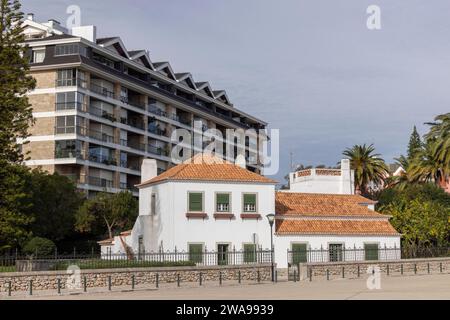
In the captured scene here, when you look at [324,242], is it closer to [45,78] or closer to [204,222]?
[204,222]

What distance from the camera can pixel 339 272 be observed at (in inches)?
1700

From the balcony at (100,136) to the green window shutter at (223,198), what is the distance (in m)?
37.1

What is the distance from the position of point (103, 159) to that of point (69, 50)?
12689 millimetres

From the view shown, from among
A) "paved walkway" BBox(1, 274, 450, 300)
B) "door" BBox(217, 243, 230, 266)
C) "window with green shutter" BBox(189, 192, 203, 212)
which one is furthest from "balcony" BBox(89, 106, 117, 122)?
"paved walkway" BBox(1, 274, 450, 300)

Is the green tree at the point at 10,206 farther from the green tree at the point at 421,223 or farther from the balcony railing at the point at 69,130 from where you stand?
the balcony railing at the point at 69,130

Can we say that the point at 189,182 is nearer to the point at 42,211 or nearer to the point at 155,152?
the point at 42,211

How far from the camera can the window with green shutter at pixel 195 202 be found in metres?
46.3

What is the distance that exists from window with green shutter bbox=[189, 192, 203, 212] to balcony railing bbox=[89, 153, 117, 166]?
3594cm

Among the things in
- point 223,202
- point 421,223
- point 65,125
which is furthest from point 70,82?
point 421,223

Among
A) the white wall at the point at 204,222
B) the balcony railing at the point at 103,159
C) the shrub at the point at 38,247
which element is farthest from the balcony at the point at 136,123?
the white wall at the point at 204,222

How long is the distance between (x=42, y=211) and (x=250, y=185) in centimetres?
2089

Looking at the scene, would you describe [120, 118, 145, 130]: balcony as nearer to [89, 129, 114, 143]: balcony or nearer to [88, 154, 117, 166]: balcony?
[89, 129, 114, 143]: balcony

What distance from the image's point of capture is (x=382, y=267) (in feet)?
147

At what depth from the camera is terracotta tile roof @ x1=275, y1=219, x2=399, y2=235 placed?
4847cm
